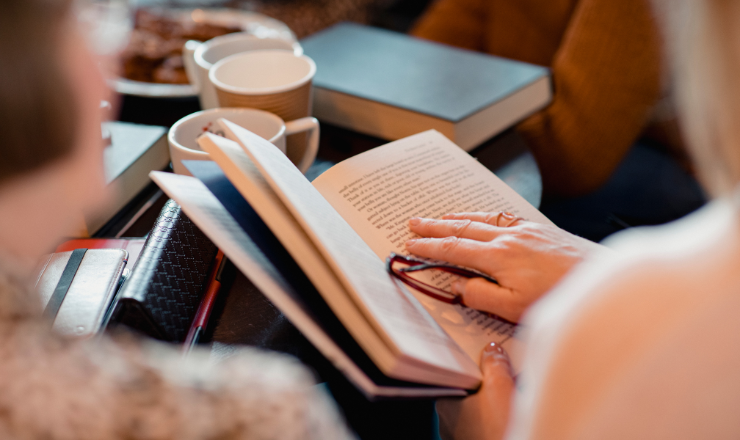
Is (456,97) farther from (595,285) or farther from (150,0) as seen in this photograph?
(150,0)

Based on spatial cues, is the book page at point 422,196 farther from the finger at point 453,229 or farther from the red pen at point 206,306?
the red pen at point 206,306

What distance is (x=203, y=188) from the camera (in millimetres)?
482

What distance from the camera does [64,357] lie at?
286mm

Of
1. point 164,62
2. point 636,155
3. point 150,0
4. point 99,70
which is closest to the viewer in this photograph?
point 99,70

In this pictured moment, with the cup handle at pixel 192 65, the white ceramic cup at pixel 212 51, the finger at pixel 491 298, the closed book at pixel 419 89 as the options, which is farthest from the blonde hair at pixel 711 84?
the cup handle at pixel 192 65

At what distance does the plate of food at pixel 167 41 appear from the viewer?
0.90 metres

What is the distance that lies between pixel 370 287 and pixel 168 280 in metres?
0.20

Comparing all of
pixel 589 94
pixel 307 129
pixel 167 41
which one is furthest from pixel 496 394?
pixel 167 41

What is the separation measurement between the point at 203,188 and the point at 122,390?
0.78 ft

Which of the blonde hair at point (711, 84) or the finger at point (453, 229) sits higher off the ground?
the blonde hair at point (711, 84)

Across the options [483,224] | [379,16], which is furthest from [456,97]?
[379,16]

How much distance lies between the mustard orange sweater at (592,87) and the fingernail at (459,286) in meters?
0.63

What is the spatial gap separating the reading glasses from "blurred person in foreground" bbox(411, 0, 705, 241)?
1.23ft

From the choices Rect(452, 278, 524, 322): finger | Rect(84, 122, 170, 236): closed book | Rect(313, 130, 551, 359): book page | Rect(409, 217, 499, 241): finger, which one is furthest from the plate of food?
Rect(452, 278, 524, 322): finger
